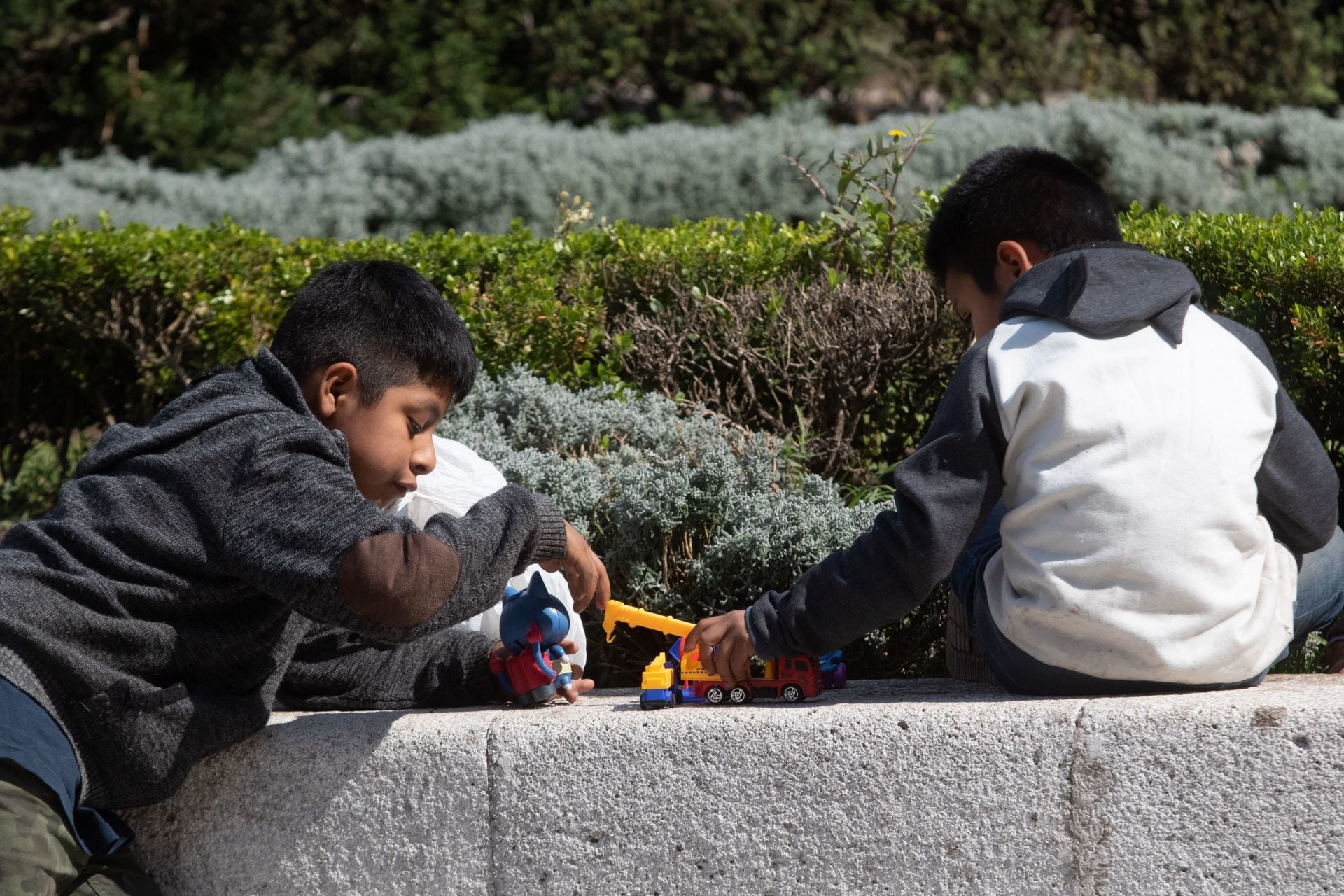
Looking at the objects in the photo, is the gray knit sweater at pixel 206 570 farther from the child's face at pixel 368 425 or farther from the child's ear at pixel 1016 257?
the child's ear at pixel 1016 257

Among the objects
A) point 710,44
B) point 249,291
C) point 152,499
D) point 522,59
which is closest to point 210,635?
point 152,499

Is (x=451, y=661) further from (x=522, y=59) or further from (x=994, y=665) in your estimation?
(x=522, y=59)

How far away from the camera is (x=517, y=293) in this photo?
13.8ft

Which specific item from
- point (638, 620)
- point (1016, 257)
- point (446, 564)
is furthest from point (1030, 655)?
point (446, 564)

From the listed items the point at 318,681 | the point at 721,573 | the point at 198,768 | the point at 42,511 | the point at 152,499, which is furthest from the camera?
the point at 42,511

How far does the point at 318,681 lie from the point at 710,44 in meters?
7.11

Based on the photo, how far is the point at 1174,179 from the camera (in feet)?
23.2

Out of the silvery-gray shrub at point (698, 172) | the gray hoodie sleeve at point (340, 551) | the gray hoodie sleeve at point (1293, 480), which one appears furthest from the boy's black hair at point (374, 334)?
the silvery-gray shrub at point (698, 172)

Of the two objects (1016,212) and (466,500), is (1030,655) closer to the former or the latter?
(1016,212)

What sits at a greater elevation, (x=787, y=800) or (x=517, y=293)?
(x=787, y=800)

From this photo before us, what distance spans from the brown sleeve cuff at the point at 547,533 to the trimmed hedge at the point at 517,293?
171 cm

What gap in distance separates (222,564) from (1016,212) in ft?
5.43

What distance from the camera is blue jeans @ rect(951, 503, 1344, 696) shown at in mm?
2264

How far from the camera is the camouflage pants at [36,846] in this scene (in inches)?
80.4
